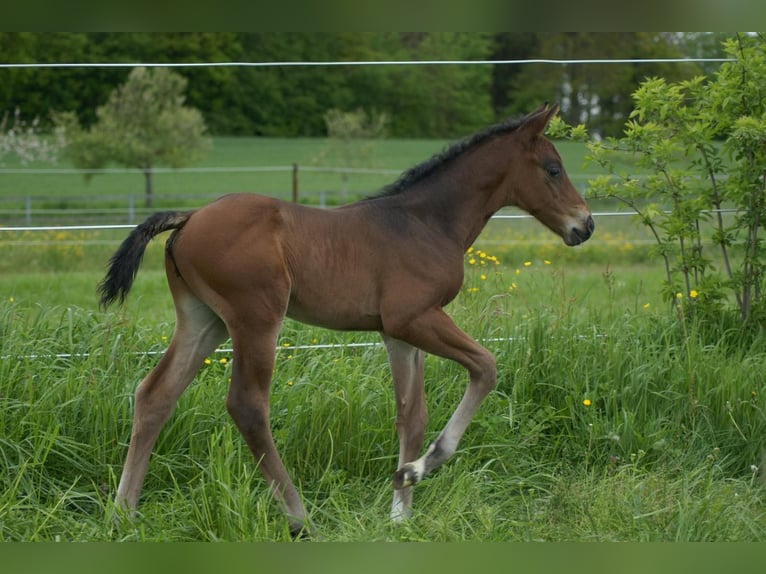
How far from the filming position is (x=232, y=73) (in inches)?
1191

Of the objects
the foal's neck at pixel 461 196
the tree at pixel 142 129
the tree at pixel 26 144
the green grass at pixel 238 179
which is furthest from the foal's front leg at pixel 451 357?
the tree at pixel 142 129

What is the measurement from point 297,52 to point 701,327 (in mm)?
26691

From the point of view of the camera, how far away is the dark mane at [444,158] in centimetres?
462

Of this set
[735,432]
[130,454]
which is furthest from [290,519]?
[735,432]

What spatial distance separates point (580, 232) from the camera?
457 cm

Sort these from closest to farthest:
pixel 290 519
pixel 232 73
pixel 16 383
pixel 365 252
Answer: pixel 290 519, pixel 365 252, pixel 16 383, pixel 232 73

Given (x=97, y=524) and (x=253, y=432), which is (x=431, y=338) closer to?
(x=253, y=432)

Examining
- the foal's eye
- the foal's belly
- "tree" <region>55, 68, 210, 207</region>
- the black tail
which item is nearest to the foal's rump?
the foal's belly

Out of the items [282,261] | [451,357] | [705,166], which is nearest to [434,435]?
[451,357]

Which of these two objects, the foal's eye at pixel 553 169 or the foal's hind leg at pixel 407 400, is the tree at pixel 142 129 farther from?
the foal's eye at pixel 553 169

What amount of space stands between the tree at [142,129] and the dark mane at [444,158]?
21.8 metres

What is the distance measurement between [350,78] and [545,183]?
2822 centimetres

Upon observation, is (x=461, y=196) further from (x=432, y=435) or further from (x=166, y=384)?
(x=166, y=384)

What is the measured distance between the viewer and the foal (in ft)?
13.4
